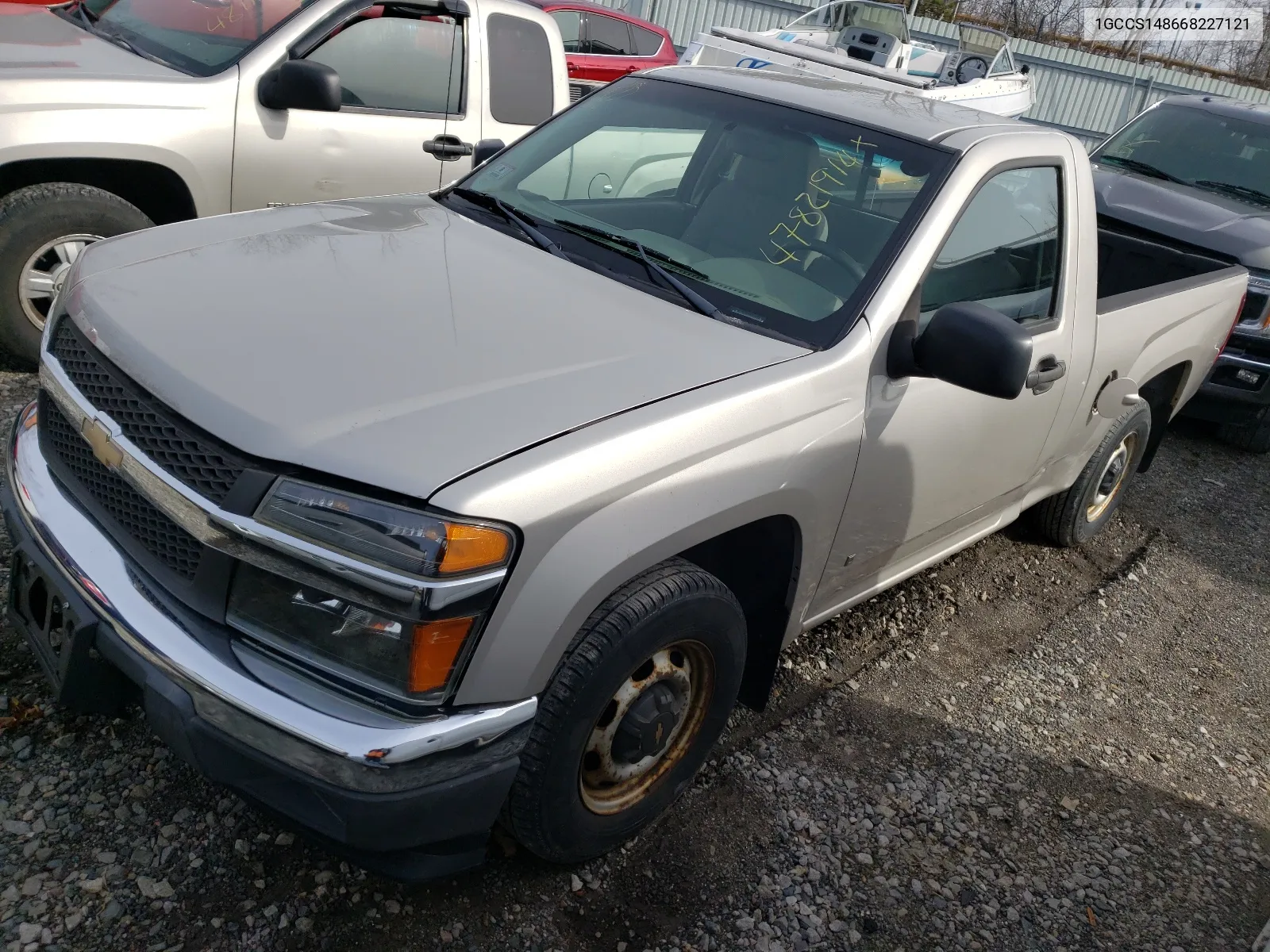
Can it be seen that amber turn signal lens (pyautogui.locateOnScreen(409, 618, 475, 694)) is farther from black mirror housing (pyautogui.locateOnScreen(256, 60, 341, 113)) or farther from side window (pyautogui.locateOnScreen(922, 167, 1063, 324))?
black mirror housing (pyautogui.locateOnScreen(256, 60, 341, 113))

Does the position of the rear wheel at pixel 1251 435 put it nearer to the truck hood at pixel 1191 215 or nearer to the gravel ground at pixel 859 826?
the truck hood at pixel 1191 215

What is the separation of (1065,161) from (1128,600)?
2050 millimetres

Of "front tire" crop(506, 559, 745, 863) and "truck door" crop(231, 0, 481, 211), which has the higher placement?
"truck door" crop(231, 0, 481, 211)

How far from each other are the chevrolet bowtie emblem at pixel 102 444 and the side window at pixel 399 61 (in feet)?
10.1

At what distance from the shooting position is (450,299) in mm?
2658

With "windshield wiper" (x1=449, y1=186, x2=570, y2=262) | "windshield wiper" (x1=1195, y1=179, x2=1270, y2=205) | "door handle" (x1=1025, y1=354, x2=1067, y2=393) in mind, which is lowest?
"door handle" (x1=1025, y1=354, x2=1067, y2=393)

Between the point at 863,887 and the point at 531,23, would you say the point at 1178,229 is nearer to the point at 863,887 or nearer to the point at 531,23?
the point at 531,23

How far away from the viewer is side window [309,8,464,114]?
508 cm

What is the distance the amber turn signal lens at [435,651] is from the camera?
1991 millimetres

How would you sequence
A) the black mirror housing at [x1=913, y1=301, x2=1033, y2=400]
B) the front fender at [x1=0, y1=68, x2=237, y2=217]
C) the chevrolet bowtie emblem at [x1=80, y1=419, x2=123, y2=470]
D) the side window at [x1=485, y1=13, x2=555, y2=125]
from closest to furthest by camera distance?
the chevrolet bowtie emblem at [x1=80, y1=419, x2=123, y2=470], the black mirror housing at [x1=913, y1=301, x2=1033, y2=400], the front fender at [x1=0, y1=68, x2=237, y2=217], the side window at [x1=485, y1=13, x2=555, y2=125]

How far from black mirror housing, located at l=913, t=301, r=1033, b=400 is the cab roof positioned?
2.47 feet

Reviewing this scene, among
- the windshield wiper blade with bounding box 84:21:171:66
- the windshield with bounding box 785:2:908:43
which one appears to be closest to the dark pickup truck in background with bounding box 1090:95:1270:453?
the windshield with bounding box 785:2:908:43

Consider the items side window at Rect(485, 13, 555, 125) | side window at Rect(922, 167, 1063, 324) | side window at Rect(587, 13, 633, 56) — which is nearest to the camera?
side window at Rect(922, 167, 1063, 324)

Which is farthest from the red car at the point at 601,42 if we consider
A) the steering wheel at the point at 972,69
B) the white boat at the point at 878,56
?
the steering wheel at the point at 972,69
